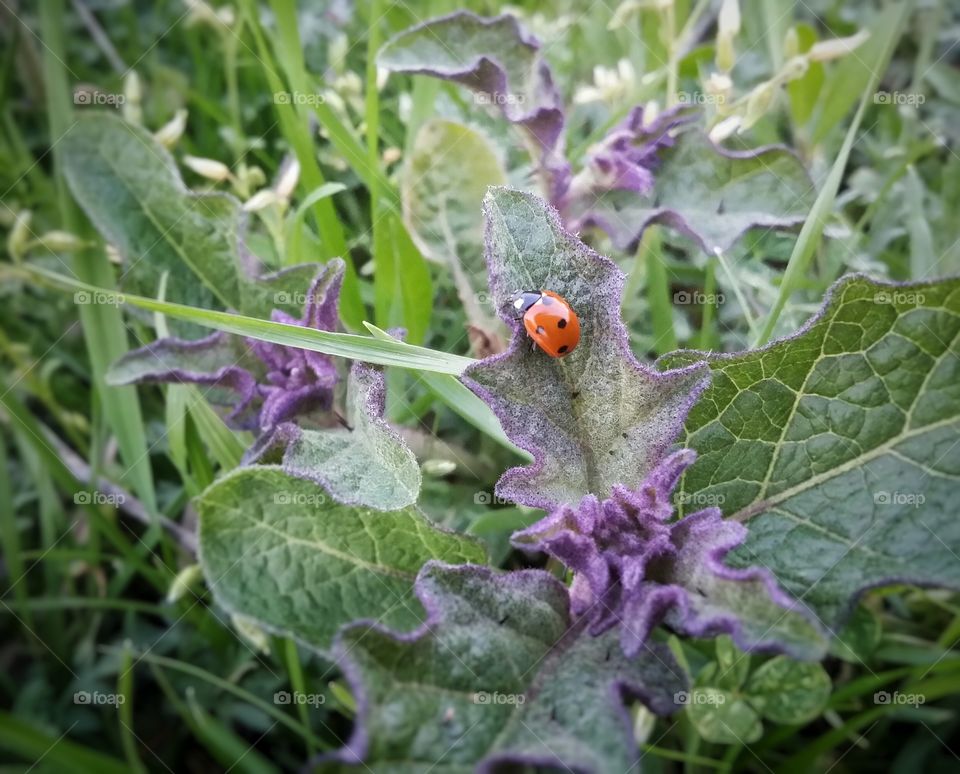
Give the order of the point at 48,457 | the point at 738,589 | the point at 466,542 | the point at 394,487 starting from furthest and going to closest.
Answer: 1. the point at 48,457
2. the point at 466,542
3. the point at 394,487
4. the point at 738,589

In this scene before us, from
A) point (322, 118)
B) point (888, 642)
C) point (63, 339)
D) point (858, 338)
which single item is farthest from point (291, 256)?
point (888, 642)

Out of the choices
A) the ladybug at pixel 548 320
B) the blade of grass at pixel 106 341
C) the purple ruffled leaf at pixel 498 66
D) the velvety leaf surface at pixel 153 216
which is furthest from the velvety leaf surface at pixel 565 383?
the blade of grass at pixel 106 341

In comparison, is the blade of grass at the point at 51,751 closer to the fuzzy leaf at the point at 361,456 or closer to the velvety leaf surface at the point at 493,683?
the fuzzy leaf at the point at 361,456

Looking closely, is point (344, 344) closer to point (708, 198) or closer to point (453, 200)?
point (453, 200)

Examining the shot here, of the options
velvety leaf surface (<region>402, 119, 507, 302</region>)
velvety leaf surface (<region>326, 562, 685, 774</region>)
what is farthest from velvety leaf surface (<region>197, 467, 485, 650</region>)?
velvety leaf surface (<region>402, 119, 507, 302</region>)

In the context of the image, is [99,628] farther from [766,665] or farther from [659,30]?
[659,30]

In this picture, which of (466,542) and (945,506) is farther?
(466,542)

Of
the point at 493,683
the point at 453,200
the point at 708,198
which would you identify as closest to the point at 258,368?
the point at 453,200
